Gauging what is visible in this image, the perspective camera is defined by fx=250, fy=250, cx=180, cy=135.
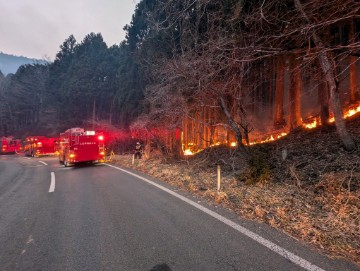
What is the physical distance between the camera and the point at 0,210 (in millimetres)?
6414

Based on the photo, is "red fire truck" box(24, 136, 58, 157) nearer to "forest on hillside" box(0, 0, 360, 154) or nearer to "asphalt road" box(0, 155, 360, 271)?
"forest on hillside" box(0, 0, 360, 154)

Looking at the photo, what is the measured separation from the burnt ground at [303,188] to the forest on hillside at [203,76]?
1.42 metres

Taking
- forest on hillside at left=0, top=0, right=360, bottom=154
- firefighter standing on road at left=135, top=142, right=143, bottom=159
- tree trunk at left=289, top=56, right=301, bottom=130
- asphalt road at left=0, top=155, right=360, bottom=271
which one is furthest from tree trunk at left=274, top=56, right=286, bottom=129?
asphalt road at left=0, top=155, right=360, bottom=271

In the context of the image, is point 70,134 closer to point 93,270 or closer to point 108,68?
point 93,270

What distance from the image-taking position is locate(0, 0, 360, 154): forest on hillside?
311 inches

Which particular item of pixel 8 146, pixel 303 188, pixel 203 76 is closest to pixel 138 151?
pixel 203 76

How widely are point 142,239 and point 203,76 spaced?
25.0ft

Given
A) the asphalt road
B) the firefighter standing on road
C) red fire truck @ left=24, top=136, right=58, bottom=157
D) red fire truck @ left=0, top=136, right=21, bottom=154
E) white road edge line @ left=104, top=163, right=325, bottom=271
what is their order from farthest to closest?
red fire truck @ left=0, top=136, right=21, bottom=154 → red fire truck @ left=24, top=136, right=58, bottom=157 → the firefighter standing on road → the asphalt road → white road edge line @ left=104, top=163, right=325, bottom=271

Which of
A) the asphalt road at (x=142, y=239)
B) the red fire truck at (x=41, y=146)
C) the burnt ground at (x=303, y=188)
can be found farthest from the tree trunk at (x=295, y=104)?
the red fire truck at (x=41, y=146)

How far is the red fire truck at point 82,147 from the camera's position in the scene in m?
16.4

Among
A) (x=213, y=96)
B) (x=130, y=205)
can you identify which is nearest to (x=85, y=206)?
(x=130, y=205)

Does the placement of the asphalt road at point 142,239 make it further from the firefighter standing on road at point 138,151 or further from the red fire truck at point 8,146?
the red fire truck at point 8,146

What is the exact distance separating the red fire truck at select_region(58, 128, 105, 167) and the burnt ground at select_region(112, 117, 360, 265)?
722 cm

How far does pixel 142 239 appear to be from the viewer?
13.8 ft
